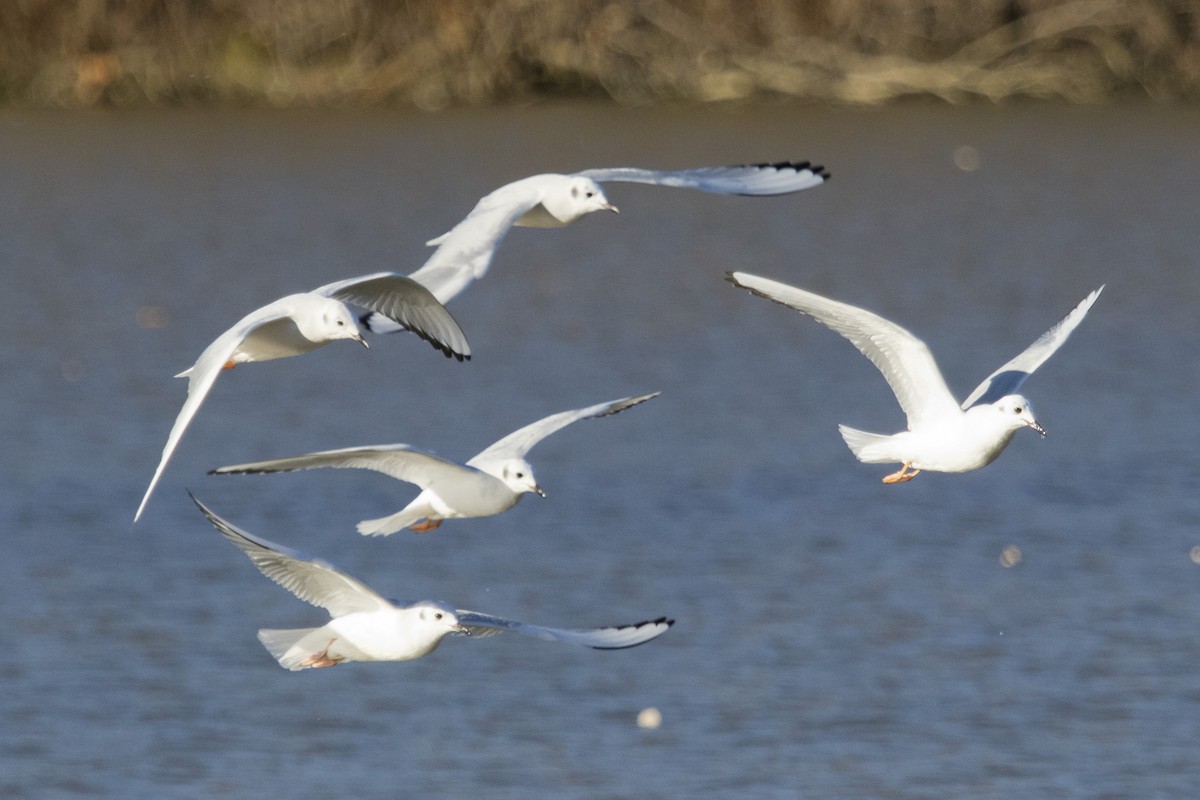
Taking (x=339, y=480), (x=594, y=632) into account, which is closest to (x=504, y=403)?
(x=339, y=480)

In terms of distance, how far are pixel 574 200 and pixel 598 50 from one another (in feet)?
73.9

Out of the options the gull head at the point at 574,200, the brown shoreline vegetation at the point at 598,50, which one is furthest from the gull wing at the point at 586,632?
the brown shoreline vegetation at the point at 598,50

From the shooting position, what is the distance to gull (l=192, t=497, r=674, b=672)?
7312mm

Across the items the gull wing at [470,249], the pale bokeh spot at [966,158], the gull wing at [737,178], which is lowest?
the pale bokeh spot at [966,158]

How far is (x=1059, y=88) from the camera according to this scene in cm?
3073

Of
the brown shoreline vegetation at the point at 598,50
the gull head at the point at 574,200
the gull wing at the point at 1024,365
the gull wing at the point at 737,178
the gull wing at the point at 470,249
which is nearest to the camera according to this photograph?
the gull wing at the point at 470,249

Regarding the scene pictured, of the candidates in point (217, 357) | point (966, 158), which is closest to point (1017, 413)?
point (217, 357)

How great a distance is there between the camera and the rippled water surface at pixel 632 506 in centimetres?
1155

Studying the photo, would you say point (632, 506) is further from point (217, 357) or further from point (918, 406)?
point (217, 357)

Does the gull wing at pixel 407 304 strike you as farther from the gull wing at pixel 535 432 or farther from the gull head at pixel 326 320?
the gull wing at pixel 535 432

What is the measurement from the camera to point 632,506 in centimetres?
1538

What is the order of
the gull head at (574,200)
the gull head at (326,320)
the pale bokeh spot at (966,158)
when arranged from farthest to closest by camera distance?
the pale bokeh spot at (966,158)
the gull head at (574,200)
the gull head at (326,320)

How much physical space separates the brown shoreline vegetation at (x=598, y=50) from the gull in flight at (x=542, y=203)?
21.7m

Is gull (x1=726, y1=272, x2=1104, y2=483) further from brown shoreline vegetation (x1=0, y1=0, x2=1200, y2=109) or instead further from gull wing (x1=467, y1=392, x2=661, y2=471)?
brown shoreline vegetation (x1=0, y1=0, x2=1200, y2=109)
